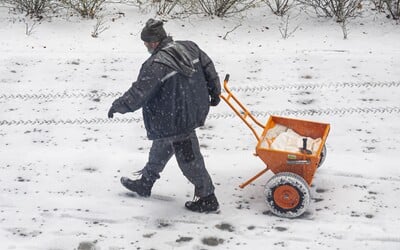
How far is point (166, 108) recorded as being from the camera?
4.87m

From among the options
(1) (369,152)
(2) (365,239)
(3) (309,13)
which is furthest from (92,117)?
(3) (309,13)

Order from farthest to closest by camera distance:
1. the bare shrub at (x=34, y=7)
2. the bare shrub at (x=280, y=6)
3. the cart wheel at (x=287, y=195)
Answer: the bare shrub at (x=280, y=6) < the bare shrub at (x=34, y=7) < the cart wheel at (x=287, y=195)

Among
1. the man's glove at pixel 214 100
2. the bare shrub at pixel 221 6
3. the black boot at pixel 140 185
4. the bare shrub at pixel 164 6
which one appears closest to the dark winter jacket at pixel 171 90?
the man's glove at pixel 214 100

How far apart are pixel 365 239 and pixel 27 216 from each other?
2.50 metres

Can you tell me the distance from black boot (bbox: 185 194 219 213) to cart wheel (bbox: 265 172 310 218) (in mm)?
409

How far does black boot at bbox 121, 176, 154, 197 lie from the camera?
5.40 metres

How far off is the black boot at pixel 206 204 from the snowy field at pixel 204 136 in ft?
0.21

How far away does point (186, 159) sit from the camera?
198 inches

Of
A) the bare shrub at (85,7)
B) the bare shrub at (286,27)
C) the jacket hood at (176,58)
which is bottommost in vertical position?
the bare shrub at (85,7)

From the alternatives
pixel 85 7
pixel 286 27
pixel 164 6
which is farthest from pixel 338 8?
pixel 85 7

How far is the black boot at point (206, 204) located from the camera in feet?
17.1

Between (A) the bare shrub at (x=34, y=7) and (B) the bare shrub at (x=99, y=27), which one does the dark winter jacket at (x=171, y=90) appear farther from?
(A) the bare shrub at (x=34, y=7)

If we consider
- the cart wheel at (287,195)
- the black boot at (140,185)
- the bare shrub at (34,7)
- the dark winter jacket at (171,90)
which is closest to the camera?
the dark winter jacket at (171,90)

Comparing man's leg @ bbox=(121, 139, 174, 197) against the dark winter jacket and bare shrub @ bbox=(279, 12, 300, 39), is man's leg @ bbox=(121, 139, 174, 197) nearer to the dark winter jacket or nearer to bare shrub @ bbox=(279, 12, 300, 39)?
the dark winter jacket
